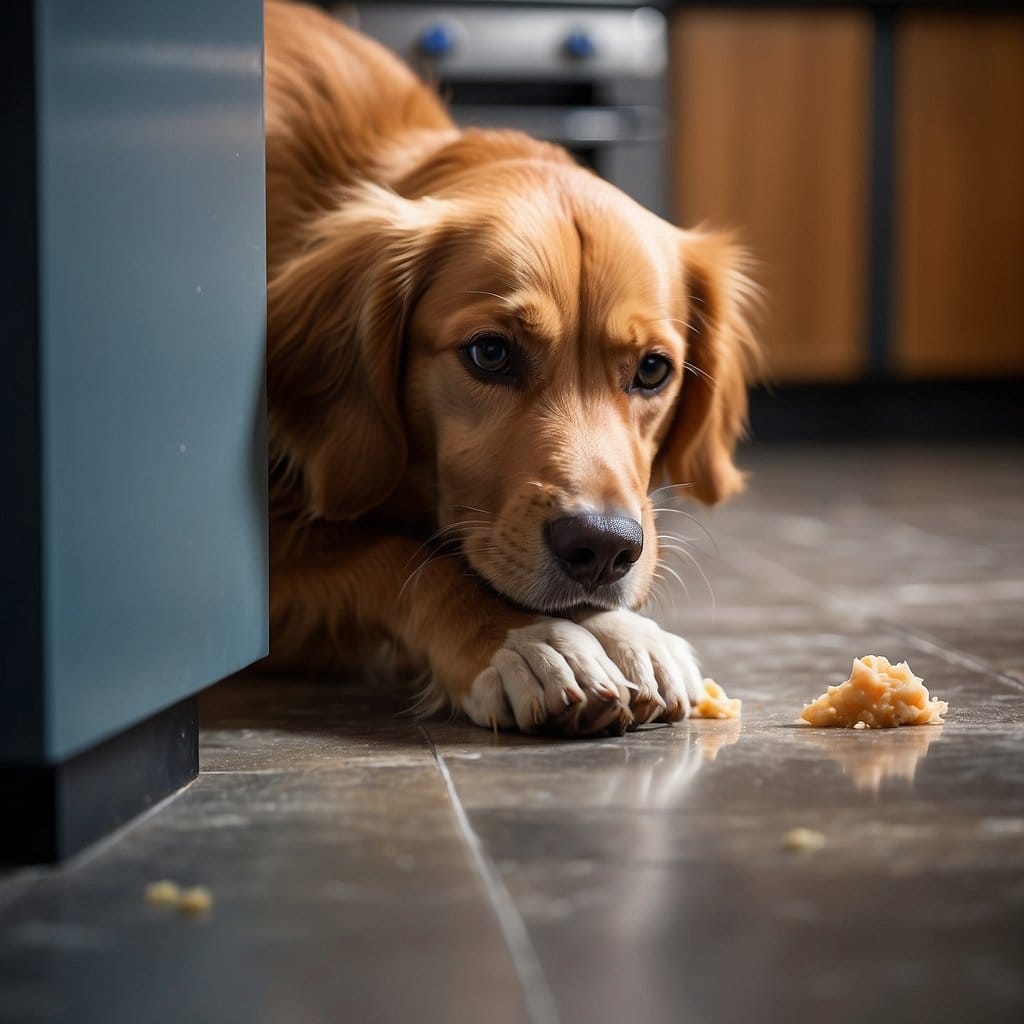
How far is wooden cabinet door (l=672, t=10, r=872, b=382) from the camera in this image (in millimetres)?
6148

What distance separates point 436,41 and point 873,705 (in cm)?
439

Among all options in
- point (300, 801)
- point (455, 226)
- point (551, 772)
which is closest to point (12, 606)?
point (300, 801)

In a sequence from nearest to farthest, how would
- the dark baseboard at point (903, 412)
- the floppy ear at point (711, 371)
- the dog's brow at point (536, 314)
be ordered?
1. the dog's brow at point (536, 314)
2. the floppy ear at point (711, 371)
3. the dark baseboard at point (903, 412)

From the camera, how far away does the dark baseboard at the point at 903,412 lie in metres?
6.57

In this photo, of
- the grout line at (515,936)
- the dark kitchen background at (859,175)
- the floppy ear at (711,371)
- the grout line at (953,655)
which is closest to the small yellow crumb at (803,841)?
the grout line at (515,936)

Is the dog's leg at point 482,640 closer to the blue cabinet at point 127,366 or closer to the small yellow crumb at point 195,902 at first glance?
the blue cabinet at point 127,366

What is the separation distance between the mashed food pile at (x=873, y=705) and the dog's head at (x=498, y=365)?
251mm

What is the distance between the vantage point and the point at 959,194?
6.35m

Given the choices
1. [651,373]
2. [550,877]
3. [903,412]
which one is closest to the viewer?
[550,877]

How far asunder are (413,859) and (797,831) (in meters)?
0.31

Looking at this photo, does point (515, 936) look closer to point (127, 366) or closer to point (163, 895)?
point (163, 895)

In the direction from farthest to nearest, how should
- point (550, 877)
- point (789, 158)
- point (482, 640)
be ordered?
point (789, 158), point (482, 640), point (550, 877)

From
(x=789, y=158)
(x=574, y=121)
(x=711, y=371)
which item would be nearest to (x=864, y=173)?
(x=789, y=158)

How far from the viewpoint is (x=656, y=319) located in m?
1.94
